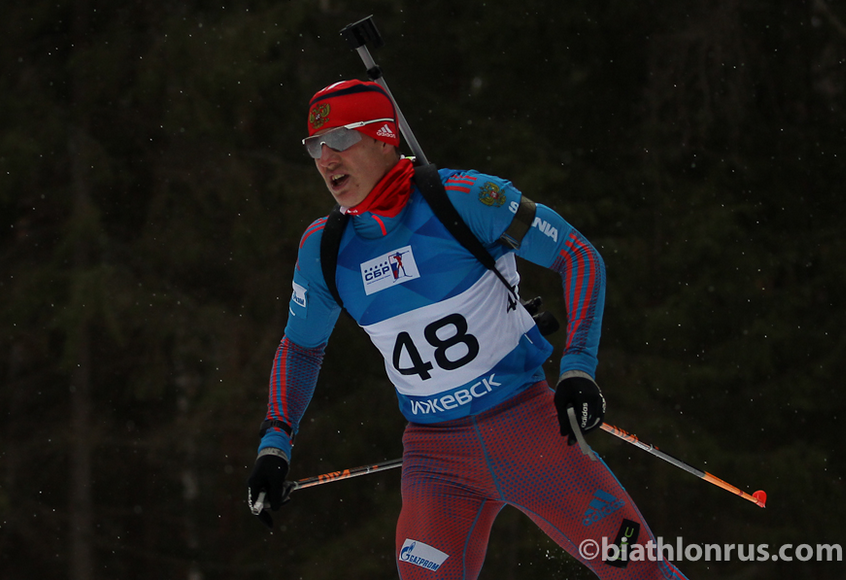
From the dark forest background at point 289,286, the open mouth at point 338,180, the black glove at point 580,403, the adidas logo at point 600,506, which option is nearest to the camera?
the black glove at point 580,403

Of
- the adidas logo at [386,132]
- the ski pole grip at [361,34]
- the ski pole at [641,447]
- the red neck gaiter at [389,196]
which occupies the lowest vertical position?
the ski pole at [641,447]

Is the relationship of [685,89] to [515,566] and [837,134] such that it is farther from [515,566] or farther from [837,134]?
[515,566]

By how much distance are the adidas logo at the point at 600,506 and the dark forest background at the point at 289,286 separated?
16.7 ft

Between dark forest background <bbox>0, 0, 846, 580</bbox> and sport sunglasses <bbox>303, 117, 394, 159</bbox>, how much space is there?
16.4 ft

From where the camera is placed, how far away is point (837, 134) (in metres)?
8.58

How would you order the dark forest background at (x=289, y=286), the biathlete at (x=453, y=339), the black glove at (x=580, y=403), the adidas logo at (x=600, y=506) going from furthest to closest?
the dark forest background at (x=289, y=286), the biathlete at (x=453, y=339), the adidas logo at (x=600, y=506), the black glove at (x=580, y=403)

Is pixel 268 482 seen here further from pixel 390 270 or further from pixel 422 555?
pixel 390 270

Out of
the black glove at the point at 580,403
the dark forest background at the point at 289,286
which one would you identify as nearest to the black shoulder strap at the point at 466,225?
the black glove at the point at 580,403

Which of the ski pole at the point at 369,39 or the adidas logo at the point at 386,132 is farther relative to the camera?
the ski pole at the point at 369,39

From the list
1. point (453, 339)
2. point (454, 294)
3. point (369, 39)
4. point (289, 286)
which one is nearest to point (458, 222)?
point (454, 294)

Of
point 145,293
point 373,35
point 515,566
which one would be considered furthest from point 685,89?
point 373,35

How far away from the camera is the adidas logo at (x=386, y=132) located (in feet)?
9.16

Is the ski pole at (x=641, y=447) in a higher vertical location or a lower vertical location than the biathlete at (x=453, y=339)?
Result: lower

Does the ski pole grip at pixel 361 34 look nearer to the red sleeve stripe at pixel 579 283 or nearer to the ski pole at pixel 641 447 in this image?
the red sleeve stripe at pixel 579 283
